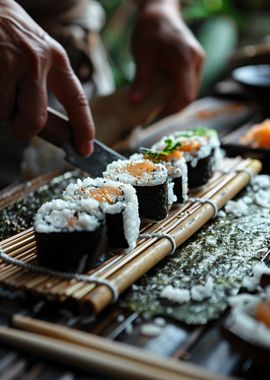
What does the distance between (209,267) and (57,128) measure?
88 cm

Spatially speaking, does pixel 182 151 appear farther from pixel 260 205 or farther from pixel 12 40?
pixel 12 40

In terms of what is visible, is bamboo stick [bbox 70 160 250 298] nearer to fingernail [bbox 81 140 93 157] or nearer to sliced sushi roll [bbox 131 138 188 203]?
sliced sushi roll [bbox 131 138 188 203]

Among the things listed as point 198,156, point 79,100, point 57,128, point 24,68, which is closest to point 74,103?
point 79,100

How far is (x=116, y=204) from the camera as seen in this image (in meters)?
1.66

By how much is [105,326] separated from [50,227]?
33cm

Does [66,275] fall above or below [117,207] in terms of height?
below

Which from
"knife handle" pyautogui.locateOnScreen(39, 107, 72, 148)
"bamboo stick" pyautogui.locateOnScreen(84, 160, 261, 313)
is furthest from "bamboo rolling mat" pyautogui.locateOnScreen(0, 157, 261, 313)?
"knife handle" pyautogui.locateOnScreen(39, 107, 72, 148)

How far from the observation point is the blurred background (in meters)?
6.15

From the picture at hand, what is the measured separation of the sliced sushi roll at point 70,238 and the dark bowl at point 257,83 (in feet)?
7.45

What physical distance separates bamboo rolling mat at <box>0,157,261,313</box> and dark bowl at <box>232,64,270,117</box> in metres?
1.44

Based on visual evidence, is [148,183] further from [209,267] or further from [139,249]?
[209,267]

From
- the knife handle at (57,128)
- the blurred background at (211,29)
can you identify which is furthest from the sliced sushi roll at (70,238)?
the blurred background at (211,29)

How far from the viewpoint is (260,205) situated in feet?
7.04

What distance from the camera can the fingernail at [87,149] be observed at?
2.13 m
